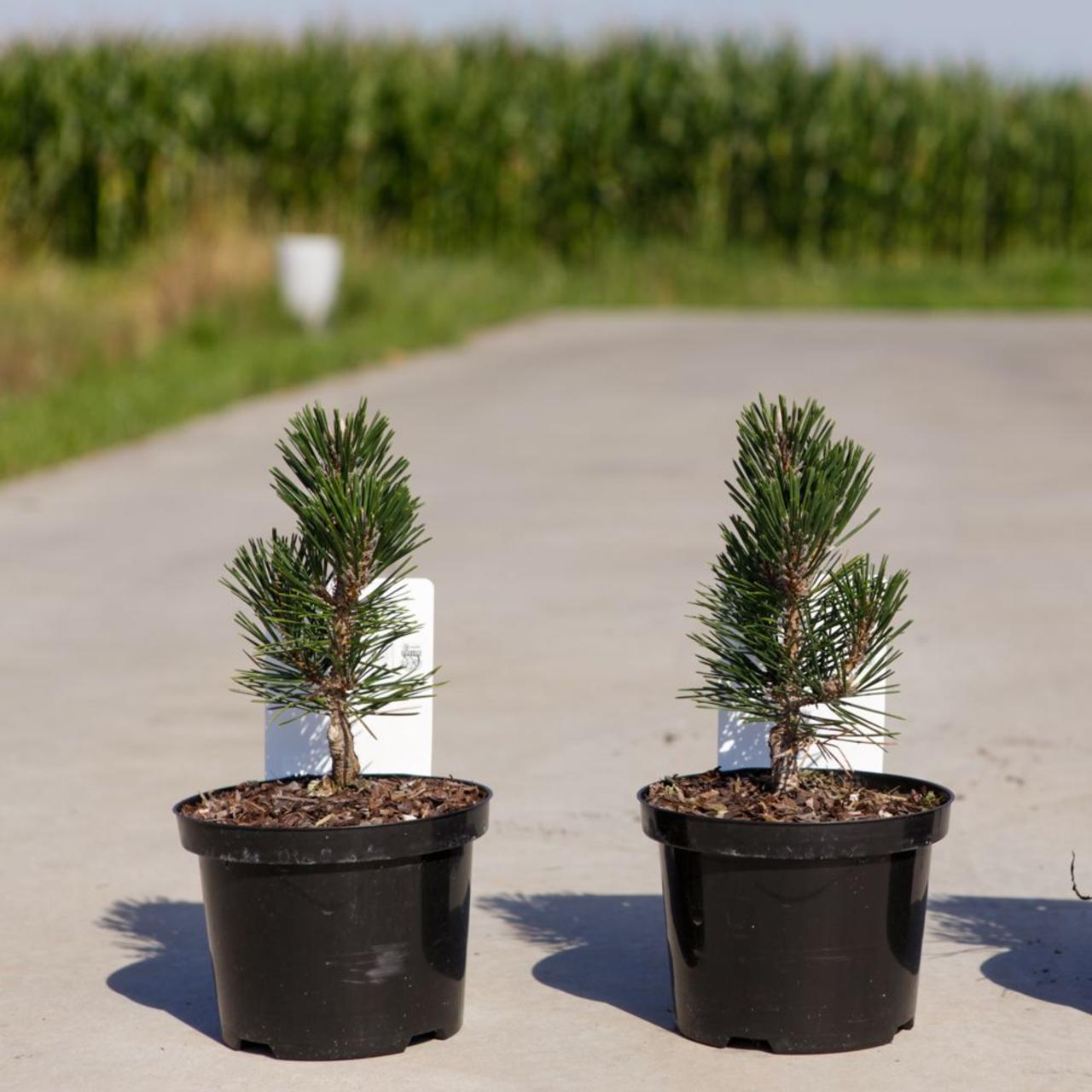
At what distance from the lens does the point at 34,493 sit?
35.9 feet

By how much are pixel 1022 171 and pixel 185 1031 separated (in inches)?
944

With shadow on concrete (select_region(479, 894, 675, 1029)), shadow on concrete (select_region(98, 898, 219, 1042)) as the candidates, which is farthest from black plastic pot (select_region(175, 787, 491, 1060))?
shadow on concrete (select_region(479, 894, 675, 1029))

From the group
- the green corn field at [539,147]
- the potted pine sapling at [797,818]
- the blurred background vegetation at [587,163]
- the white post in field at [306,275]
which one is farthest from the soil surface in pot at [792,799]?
the green corn field at [539,147]

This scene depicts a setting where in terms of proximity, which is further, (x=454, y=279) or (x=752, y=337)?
(x=454, y=279)

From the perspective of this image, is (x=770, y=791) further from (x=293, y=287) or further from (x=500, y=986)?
(x=293, y=287)

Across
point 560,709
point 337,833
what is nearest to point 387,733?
point 337,833

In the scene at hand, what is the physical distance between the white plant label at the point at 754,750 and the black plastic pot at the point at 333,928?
0.58m

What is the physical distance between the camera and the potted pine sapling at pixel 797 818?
3.56 metres

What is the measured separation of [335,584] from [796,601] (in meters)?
0.88

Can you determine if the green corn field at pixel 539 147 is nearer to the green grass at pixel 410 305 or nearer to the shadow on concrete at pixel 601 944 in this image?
the green grass at pixel 410 305

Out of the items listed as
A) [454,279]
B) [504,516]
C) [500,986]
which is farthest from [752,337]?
[500,986]

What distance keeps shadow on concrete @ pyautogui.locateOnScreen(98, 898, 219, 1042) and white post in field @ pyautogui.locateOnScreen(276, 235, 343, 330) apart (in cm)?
1306

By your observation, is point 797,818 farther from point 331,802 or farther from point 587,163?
point 587,163

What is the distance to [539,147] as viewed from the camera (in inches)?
985
